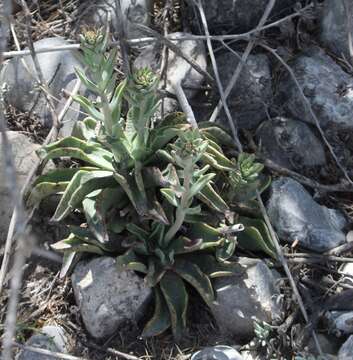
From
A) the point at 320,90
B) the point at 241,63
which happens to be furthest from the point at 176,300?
the point at 320,90

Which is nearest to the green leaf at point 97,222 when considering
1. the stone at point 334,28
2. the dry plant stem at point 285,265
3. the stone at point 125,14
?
the dry plant stem at point 285,265

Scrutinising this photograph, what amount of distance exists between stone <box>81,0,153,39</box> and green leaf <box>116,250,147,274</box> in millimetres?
1293

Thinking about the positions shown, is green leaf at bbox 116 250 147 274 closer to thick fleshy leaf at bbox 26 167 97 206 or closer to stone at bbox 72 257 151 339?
stone at bbox 72 257 151 339

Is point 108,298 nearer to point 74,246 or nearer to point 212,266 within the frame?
point 74,246

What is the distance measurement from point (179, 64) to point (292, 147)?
2.36ft

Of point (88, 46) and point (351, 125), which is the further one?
point (351, 125)

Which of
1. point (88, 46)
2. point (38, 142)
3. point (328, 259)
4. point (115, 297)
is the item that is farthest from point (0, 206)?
point (328, 259)

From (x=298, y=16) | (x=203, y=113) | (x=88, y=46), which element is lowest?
(x=203, y=113)

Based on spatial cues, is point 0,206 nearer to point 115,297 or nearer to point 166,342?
point 115,297

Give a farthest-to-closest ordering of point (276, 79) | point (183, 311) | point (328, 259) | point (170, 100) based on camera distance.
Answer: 1. point (276, 79)
2. point (170, 100)
3. point (328, 259)
4. point (183, 311)

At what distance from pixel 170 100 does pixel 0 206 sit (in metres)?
0.97

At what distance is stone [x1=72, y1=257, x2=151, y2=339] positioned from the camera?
8.54 ft

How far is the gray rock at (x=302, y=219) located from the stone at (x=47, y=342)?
1.09 metres

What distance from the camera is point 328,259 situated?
2.77 meters
